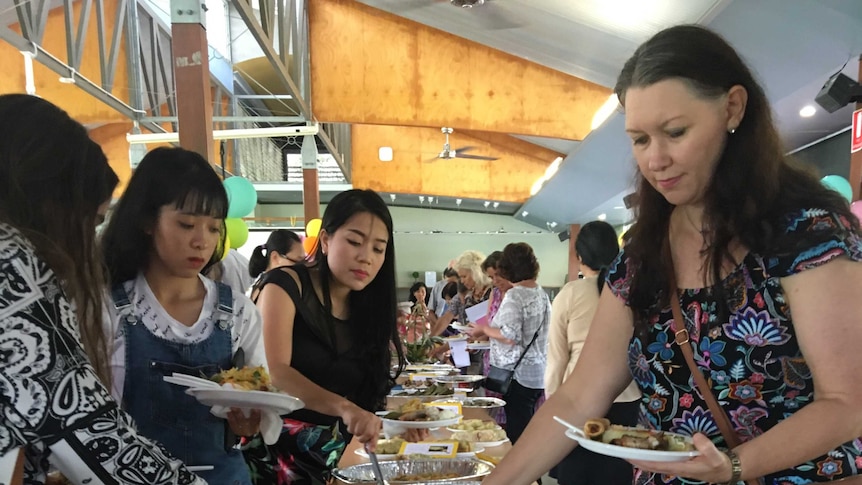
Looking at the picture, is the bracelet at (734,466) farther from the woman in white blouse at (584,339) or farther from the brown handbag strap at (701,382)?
the woman in white blouse at (584,339)

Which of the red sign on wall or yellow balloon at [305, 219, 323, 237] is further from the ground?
the red sign on wall

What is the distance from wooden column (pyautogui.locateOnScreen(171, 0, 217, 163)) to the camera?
2.71m

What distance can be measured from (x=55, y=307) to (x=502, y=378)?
9.43 feet

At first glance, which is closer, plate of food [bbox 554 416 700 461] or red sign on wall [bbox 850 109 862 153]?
plate of food [bbox 554 416 700 461]

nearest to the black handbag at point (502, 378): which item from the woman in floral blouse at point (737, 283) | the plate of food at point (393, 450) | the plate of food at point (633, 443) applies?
the plate of food at point (393, 450)

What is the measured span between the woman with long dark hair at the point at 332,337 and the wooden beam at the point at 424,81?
12.1ft

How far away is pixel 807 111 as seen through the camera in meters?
5.53

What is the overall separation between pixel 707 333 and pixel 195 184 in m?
1.02

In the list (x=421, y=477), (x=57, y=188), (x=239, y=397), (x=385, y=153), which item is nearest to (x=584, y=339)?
(x=421, y=477)

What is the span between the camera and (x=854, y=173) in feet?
11.0

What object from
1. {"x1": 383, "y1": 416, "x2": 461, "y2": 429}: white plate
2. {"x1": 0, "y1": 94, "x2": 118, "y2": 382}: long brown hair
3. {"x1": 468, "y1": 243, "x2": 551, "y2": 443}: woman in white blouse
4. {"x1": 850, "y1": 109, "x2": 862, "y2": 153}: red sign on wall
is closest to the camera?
{"x1": 0, "y1": 94, "x2": 118, "y2": 382}: long brown hair

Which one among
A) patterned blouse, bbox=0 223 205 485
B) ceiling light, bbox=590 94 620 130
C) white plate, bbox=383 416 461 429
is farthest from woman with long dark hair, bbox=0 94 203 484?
ceiling light, bbox=590 94 620 130

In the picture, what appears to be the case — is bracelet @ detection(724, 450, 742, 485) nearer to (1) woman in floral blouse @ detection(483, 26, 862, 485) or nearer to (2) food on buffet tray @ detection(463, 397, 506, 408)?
(1) woman in floral blouse @ detection(483, 26, 862, 485)

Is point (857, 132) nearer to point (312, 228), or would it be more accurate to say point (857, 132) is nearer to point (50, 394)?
point (50, 394)
